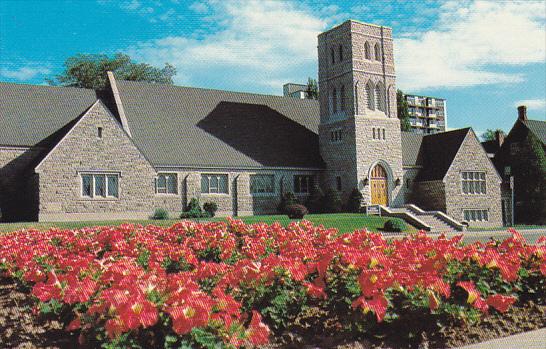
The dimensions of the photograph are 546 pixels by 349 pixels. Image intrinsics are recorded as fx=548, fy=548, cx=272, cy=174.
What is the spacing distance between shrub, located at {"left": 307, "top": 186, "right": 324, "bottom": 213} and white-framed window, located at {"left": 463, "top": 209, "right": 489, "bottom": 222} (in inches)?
505

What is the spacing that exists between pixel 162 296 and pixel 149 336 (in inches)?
14.7

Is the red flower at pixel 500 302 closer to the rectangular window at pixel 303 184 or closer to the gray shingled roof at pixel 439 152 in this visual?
the rectangular window at pixel 303 184

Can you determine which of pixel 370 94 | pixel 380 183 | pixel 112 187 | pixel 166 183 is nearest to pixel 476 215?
pixel 380 183

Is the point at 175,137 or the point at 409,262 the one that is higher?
the point at 175,137

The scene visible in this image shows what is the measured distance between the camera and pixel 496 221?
46062 millimetres

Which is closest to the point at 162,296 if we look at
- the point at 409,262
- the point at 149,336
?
the point at 149,336

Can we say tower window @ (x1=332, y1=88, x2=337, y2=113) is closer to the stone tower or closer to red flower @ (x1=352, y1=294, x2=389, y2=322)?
the stone tower

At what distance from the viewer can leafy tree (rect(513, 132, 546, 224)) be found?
158ft

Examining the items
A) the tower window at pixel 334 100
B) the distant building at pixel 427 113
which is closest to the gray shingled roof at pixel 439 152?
the tower window at pixel 334 100

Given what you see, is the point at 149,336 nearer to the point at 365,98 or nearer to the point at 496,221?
the point at 365,98

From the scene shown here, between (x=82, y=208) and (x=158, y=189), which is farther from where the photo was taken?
(x=158, y=189)

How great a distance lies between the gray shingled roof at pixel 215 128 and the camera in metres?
37.3

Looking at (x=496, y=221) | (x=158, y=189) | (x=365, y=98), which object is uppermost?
(x=365, y=98)

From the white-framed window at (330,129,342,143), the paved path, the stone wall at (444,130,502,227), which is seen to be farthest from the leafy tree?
the paved path
